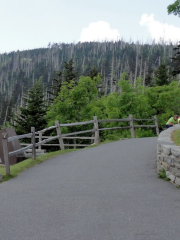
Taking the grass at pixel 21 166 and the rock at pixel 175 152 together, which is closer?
the rock at pixel 175 152

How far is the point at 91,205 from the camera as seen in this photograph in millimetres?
4922

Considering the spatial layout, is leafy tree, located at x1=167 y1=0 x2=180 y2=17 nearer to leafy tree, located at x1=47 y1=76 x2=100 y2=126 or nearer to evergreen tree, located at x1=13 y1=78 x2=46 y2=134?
leafy tree, located at x1=47 y1=76 x2=100 y2=126

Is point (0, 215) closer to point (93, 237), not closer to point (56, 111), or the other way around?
point (93, 237)

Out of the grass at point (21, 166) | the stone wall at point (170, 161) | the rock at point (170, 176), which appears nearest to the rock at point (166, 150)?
the stone wall at point (170, 161)

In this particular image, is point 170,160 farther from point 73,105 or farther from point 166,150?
point 73,105

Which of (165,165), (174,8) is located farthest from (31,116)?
(165,165)

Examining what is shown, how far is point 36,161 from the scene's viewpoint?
10180 millimetres

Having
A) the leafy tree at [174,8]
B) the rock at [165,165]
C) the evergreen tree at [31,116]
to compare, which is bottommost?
the evergreen tree at [31,116]

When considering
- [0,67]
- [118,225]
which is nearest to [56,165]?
[118,225]

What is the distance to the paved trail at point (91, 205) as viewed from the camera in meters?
3.78

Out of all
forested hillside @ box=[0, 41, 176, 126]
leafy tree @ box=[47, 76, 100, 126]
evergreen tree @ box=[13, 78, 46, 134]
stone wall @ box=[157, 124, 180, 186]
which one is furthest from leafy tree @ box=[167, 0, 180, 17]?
forested hillside @ box=[0, 41, 176, 126]

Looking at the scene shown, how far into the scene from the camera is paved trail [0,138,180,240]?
378cm

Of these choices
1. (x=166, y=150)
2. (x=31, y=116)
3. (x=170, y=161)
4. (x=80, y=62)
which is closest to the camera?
(x=170, y=161)

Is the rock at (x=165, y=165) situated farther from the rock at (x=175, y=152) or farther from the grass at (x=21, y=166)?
the grass at (x=21, y=166)
